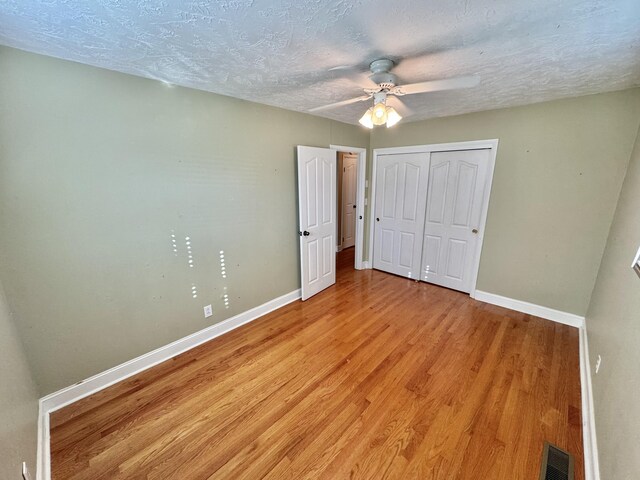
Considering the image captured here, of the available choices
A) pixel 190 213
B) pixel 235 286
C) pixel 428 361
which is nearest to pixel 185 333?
pixel 235 286

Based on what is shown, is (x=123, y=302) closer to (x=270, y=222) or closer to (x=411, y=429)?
(x=270, y=222)

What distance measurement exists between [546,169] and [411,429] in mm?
2817

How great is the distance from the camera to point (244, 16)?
3.86 ft

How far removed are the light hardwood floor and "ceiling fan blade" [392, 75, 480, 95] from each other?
209cm

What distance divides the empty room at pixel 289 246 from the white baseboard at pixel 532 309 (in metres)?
0.02

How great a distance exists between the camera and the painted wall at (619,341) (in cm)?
107


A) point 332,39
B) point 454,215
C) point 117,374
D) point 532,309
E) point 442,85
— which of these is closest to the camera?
point 332,39

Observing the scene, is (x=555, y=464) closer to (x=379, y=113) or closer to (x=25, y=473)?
(x=379, y=113)

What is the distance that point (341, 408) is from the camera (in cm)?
177

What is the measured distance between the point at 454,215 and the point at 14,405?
161 inches

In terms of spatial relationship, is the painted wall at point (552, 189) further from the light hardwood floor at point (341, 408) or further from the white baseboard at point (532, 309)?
the light hardwood floor at point (341, 408)

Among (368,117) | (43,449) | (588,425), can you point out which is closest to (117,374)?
(43,449)

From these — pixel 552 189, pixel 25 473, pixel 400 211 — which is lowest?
pixel 25 473

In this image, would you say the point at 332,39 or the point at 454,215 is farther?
the point at 454,215
